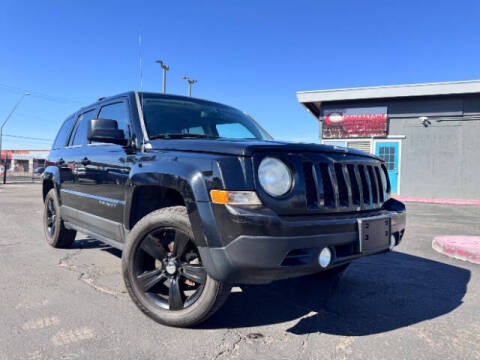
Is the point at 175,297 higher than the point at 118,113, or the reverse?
the point at 118,113

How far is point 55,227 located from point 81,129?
136 cm

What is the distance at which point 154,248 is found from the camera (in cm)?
267

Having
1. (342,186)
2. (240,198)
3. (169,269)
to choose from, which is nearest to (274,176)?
(240,198)

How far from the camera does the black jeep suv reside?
216 centimetres

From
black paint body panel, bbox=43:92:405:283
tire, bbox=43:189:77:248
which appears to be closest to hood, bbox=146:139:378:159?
black paint body panel, bbox=43:92:405:283

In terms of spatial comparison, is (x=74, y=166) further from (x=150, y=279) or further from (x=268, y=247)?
(x=268, y=247)

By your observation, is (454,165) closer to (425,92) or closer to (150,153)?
(425,92)

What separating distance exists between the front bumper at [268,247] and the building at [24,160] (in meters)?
60.1

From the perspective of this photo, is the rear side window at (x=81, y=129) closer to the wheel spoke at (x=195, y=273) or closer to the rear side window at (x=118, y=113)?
the rear side window at (x=118, y=113)

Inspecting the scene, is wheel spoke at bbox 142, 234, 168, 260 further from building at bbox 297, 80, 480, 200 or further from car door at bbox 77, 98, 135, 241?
building at bbox 297, 80, 480, 200

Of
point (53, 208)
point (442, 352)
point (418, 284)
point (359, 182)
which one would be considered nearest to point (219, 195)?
point (359, 182)

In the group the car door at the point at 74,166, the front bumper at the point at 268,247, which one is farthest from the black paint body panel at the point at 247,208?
the car door at the point at 74,166

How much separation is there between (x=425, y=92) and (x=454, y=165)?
3284 mm

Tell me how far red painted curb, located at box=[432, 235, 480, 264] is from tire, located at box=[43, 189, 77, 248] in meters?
5.10
